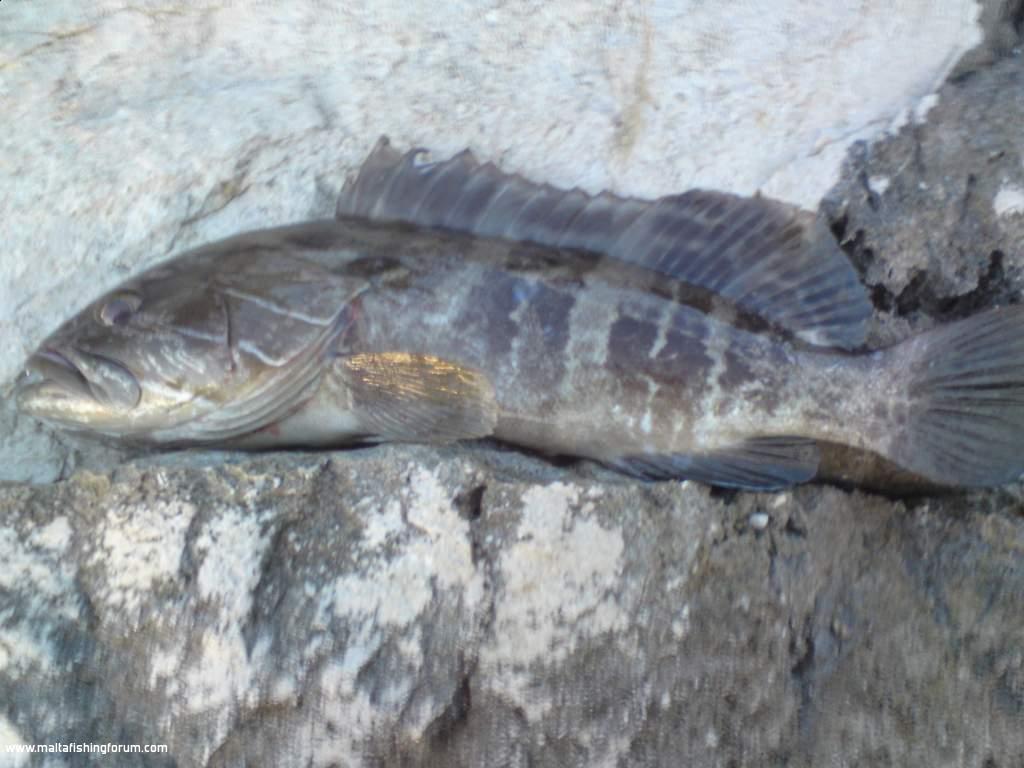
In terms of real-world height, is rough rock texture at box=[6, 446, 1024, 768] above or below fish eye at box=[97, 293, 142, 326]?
below

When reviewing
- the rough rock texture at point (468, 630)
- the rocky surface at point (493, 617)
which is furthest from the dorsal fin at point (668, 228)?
the rough rock texture at point (468, 630)

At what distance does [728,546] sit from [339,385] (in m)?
0.99

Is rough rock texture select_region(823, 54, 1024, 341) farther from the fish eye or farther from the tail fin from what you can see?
the fish eye

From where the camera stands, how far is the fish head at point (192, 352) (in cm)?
223

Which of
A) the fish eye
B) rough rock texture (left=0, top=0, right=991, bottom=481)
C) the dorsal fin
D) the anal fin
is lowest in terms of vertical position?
the anal fin

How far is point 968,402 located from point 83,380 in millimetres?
2010

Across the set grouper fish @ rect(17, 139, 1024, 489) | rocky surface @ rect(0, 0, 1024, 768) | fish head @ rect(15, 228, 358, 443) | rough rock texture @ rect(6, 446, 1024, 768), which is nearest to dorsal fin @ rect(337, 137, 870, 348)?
grouper fish @ rect(17, 139, 1024, 489)

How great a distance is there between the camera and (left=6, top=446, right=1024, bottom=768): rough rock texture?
1.83m

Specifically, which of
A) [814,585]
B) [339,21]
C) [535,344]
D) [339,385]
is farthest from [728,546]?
[339,21]

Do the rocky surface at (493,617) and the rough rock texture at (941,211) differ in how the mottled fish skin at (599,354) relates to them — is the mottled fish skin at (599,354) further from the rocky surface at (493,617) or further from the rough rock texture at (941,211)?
the rough rock texture at (941,211)

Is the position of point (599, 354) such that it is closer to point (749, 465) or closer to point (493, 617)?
point (749, 465)

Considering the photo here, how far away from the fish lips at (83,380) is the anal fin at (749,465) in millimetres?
1215

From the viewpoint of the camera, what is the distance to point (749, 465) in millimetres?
2131

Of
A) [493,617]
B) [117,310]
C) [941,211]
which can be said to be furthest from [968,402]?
[117,310]
